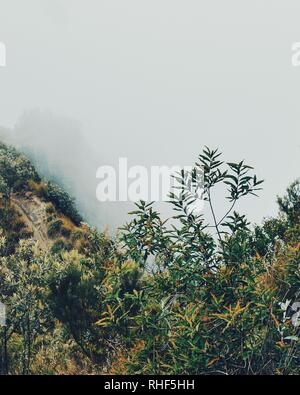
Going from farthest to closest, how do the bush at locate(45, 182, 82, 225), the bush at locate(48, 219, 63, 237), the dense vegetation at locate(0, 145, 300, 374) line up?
the bush at locate(45, 182, 82, 225), the bush at locate(48, 219, 63, 237), the dense vegetation at locate(0, 145, 300, 374)

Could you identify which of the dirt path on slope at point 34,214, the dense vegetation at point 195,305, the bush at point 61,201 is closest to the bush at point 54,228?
the dirt path on slope at point 34,214

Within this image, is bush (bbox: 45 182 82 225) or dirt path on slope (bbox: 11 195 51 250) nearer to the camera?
dirt path on slope (bbox: 11 195 51 250)

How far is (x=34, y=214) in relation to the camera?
5528 cm

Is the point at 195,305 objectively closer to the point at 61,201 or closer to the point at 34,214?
the point at 34,214

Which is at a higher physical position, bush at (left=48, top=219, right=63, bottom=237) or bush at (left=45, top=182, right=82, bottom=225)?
bush at (left=45, top=182, right=82, bottom=225)

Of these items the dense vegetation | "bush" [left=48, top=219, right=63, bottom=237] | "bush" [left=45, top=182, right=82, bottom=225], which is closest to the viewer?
the dense vegetation

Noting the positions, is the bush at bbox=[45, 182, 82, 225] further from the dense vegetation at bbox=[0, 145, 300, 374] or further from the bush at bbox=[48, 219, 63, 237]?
the dense vegetation at bbox=[0, 145, 300, 374]

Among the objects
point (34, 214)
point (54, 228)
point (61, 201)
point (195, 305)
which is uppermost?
point (61, 201)

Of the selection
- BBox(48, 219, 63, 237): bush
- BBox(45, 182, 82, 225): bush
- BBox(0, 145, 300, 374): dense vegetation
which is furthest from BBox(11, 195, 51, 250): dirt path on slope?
BBox(0, 145, 300, 374): dense vegetation

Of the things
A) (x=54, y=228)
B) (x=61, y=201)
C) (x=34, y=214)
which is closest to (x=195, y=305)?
(x=54, y=228)

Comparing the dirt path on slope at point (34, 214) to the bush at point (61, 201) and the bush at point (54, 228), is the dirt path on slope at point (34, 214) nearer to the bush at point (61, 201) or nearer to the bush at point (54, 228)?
the bush at point (54, 228)

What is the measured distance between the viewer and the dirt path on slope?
5137 centimetres

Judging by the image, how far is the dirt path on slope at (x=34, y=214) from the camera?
5137 cm
